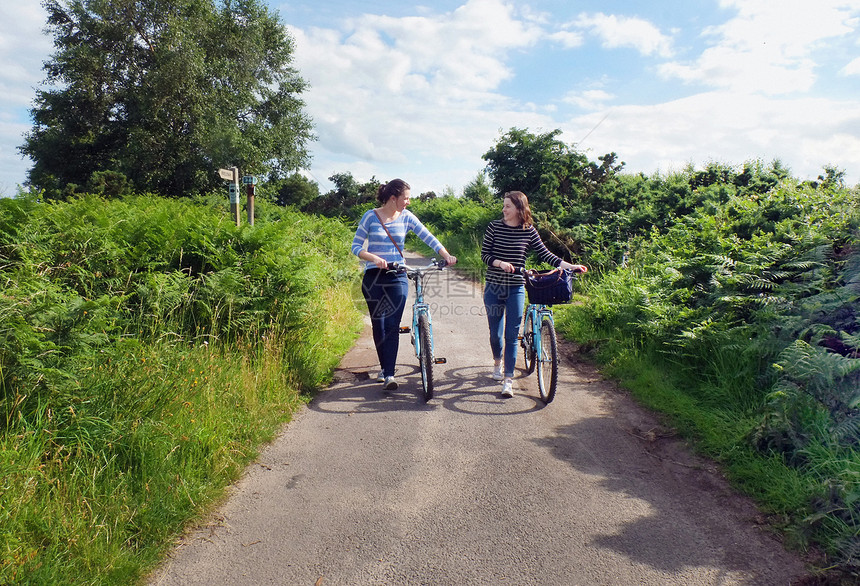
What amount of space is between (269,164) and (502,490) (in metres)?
31.1

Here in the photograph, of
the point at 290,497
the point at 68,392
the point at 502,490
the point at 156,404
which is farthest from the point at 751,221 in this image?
the point at 68,392

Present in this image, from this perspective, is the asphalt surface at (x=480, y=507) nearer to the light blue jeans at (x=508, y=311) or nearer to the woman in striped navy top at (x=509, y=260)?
the light blue jeans at (x=508, y=311)

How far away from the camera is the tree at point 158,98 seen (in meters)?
26.9

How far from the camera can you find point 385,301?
18.4 feet

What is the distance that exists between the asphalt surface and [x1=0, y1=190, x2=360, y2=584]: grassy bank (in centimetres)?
34

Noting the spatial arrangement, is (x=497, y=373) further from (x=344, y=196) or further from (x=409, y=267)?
(x=344, y=196)

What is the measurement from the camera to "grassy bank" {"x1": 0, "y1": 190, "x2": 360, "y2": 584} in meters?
2.82

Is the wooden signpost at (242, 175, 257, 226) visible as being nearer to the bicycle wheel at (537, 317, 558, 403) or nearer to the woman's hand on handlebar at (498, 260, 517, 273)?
the woman's hand on handlebar at (498, 260, 517, 273)

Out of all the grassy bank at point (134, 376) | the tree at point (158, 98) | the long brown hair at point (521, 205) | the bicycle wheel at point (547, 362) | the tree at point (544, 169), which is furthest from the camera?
the tree at point (158, 98)

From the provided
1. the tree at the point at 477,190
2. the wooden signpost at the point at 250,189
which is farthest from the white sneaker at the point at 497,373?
the tree at the point at 477,190

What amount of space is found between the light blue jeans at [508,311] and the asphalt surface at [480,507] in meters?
0.50

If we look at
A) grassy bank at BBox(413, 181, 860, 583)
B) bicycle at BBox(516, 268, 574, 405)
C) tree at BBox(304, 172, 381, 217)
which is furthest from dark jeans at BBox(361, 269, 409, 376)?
tree at BBox(304, 172, 381, 217)

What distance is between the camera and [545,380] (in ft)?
18.0

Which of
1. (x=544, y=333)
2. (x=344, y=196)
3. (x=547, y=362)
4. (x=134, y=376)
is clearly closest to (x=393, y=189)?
(x=544, y=333)
